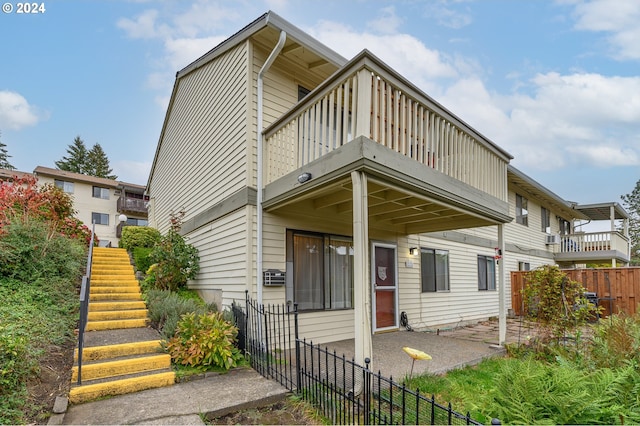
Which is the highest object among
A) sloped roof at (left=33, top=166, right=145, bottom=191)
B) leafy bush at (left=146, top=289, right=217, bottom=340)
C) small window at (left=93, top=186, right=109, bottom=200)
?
sloped roof at (left=33, top=166, right=145, bottom=191)

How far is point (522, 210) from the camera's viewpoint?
1482cm

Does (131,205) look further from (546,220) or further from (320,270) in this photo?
(546,220)

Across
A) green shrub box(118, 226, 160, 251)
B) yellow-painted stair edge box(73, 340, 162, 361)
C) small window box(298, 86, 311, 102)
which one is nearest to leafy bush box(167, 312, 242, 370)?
yellow-painted stair edge box(73, 340, 162, 361)

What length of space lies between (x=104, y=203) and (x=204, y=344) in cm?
2709

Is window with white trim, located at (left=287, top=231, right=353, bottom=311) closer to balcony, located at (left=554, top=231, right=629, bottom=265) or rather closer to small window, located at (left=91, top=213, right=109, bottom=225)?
balcony, located at (left=554, top=231, right=629, bottom=265)

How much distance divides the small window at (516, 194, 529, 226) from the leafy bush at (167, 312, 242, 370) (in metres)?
13.4

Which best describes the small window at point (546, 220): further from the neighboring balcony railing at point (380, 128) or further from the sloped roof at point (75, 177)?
the sloped roof at point (75, 177)

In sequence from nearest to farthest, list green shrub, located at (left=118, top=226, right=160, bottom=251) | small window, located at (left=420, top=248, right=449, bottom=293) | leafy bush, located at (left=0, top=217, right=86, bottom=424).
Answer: leafy bush, located at (left=0, top=217, right=86, bottom=424) → small window, located at (left=420, top=248, right=449, bottom=293) → green shrub, located at (left=118, top=226, right=160, bottom=251)

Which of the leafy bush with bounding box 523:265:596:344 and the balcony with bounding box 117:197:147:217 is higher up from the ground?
the balcony with bounding box 117:197:147:217

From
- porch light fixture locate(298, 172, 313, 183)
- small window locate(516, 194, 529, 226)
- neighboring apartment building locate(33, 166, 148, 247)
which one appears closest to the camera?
porch light fixture locate(298, 172, 313, 183)

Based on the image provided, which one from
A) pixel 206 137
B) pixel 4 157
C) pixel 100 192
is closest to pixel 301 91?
pixel 206 137

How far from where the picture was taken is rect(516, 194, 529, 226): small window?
570 inches

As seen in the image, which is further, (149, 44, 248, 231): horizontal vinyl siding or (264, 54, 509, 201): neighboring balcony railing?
(149, 44, 248, 231): horizontal vinyl siding

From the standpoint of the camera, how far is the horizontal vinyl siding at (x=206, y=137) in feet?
22.4
